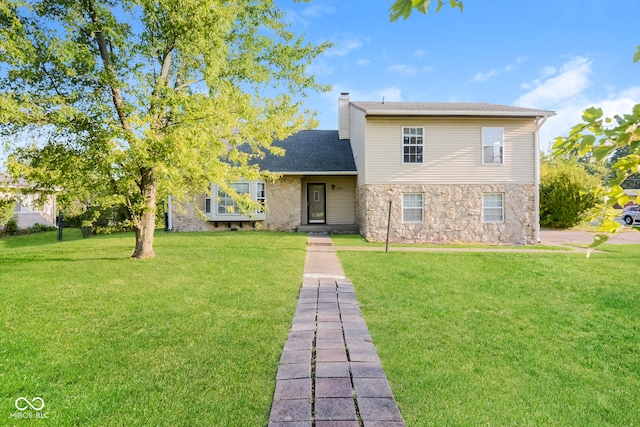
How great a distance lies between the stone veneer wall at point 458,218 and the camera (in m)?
13.4

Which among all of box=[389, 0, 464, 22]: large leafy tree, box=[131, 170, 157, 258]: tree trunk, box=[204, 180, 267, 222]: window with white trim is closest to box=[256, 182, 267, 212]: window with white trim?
box=[204, 180, 267, 222]: window with white trim

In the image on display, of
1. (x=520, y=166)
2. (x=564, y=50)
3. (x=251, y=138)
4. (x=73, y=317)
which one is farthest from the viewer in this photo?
(x=520, y=166)

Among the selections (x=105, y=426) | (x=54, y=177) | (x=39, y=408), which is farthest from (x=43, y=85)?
(x=105, y=426)

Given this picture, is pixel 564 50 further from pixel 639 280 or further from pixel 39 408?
pixel 39 408

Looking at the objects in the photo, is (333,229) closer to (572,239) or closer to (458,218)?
(458,218)

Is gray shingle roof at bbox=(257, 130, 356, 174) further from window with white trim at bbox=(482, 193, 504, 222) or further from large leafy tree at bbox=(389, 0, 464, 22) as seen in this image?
large leafy tree at bbox=(389, 0, 464, 22)

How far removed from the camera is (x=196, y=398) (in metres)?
2.77

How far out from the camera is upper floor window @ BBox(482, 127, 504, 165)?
13.4 meters

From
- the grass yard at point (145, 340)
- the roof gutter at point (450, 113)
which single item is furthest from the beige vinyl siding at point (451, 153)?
the grass yard at point (145, 340)

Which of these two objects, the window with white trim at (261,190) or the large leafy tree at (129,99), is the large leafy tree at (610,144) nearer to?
the large leafy tree at (129,99)

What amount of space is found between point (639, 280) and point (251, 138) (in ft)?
30.2

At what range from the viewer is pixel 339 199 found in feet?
55.7

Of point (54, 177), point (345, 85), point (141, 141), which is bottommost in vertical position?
point (54, 177)

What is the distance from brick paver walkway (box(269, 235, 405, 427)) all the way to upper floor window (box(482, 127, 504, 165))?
10815 mm
